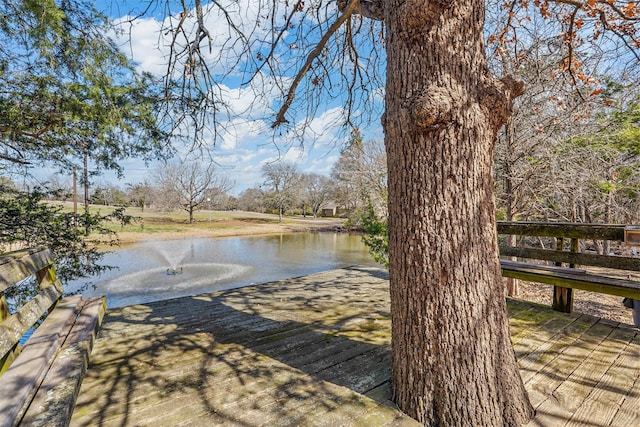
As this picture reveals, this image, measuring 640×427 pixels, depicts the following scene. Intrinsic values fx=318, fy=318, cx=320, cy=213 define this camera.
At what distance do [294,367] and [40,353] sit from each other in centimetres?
150

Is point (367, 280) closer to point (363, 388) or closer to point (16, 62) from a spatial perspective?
point (363, 388)

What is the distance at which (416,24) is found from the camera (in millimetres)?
1543

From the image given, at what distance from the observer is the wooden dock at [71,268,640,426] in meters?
1.60

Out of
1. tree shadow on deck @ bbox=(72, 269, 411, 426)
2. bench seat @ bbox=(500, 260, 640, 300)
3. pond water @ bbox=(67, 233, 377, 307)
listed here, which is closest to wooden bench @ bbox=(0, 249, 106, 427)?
tree shadow on deck @ bbox=(72, 269, 411, 426)

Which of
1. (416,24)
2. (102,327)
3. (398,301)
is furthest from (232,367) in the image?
(416,24)

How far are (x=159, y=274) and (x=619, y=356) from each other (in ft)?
36.7

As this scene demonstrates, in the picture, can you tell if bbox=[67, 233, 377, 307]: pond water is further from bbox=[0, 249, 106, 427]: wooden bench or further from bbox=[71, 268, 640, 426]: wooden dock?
bbox=[71, 268, 640, 426]: wooden dock

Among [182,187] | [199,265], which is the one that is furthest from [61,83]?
[182,187]

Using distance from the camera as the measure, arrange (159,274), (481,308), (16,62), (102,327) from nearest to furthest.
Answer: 1. (481,308)
2. (102,327)
3. (16,62)
4. (159,274)

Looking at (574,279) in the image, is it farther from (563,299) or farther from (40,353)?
(40,353)

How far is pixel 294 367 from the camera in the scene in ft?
6.77

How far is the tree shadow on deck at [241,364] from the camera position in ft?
5.29

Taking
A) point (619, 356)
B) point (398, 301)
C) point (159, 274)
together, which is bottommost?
point (159, 274)

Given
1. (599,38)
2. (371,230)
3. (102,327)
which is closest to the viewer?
(102,327)
